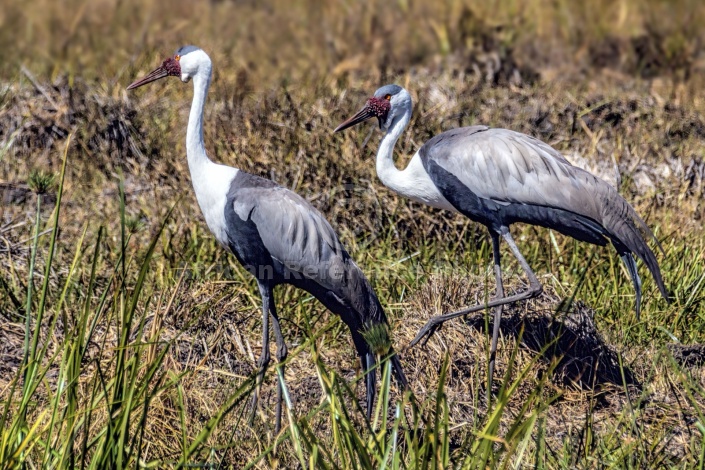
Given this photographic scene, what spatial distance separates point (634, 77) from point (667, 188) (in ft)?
13.0

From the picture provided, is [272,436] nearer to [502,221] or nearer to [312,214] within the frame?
[312,214]

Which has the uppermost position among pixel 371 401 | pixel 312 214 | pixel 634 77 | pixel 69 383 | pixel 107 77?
pixel 69 383

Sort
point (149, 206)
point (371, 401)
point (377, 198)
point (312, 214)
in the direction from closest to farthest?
point (371, 401)
point (312, 214)
point (377, 198)
point (149, 206)

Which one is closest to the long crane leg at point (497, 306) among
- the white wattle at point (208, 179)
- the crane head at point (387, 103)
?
the crane head at point (387, 103)

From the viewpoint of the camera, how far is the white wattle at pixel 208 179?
4.22 m

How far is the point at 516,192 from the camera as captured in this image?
451cm

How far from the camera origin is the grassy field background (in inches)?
106

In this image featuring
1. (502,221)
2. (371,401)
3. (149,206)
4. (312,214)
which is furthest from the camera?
(149,206)

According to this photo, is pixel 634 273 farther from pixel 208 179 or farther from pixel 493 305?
pixel 208 179

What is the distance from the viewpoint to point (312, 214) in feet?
13.8

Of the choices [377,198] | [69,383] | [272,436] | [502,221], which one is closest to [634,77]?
Answer: [377,198]

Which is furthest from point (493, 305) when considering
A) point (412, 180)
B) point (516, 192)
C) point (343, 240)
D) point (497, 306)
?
point (343, 240)

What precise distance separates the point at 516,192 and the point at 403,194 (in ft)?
1.68

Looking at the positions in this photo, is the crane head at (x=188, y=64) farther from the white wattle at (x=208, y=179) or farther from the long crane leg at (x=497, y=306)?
the long crane leg at (x=497, y=306)
